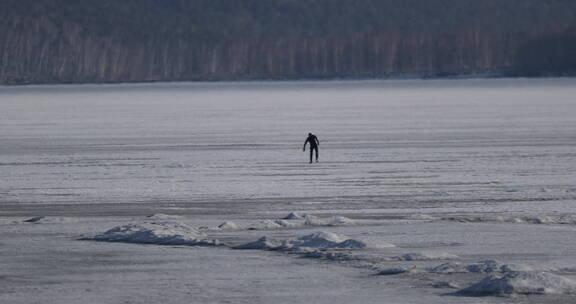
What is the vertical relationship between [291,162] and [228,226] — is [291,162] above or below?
below

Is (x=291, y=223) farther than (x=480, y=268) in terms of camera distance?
Yes

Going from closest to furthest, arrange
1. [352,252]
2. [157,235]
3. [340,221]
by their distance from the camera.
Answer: [352,252]
[157,235]
[340,221]

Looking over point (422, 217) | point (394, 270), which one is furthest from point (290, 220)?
point (394, 270)

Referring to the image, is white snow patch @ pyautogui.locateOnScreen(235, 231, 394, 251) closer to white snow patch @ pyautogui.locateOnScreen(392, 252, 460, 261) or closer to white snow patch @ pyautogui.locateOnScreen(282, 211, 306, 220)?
white snow patch @ pyautogui.locateOnScreen(392, 252, 460, 261)

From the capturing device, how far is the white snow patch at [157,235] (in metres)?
12.4

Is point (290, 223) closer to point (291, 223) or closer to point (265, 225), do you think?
point (291, 223)

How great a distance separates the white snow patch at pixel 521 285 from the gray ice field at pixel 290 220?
0.02 meters

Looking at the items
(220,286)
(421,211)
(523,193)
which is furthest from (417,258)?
(523,193)

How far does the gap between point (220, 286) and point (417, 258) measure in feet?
6.83

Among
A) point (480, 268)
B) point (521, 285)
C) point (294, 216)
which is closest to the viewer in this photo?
point (521, 285)

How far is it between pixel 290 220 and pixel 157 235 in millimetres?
1804

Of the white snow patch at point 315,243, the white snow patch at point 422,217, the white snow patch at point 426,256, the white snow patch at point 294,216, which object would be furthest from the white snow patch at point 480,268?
the white snow patch at point 294,216

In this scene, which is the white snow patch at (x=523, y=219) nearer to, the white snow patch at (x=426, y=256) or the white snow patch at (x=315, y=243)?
the white snow patch at (x=315, y=243)

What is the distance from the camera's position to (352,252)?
11.6 metres
